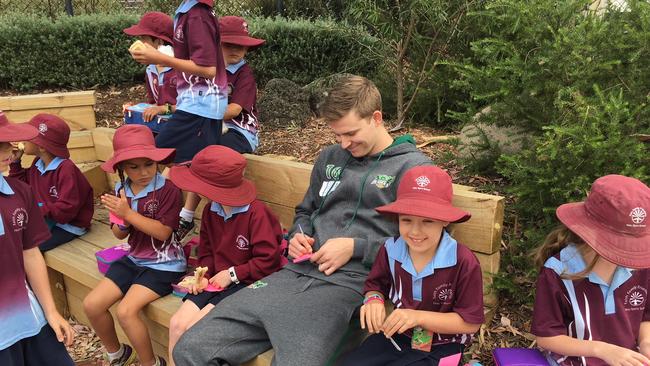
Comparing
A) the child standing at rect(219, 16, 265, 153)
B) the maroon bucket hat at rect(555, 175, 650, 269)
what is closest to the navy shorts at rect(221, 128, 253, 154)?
the child standing at rect(219, 16, 265, 153)

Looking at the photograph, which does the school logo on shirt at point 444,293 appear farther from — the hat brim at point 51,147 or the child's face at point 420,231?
the hat brim at point 51,147

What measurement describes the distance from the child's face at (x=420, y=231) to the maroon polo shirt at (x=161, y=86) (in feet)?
8.68

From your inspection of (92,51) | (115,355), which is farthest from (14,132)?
(92,51)

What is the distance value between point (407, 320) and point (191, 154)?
1.97 metres

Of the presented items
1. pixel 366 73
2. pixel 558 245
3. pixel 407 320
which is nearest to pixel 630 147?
pixel 558 245

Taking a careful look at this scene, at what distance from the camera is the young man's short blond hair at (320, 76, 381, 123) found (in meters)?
2.55

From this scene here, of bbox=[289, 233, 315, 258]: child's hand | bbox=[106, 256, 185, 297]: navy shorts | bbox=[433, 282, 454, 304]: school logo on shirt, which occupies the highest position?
bbox=[433, 282, 454, 304]: school logo on shirt

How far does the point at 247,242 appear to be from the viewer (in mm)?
2838

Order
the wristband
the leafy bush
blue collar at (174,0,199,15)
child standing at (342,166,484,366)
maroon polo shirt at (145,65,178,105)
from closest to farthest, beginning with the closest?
1. child standing at (342,166,484,366)
2. the wristband
3. blue collar at (174,0,199,15)
4. maroon polo shirt at (145,65,178,105)
5. the leafy bush

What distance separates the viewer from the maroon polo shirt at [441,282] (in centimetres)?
217

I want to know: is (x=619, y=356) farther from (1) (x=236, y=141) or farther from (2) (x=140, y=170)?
(1) (x=236, y=141)

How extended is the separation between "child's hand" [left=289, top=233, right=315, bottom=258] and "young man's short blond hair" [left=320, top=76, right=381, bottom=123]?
59 centimetres

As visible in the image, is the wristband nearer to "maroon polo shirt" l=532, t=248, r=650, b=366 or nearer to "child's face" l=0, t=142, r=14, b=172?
"maroon polo shirt" l=532, t=248, r=650, b=366

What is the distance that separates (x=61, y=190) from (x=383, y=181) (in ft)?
7.52
